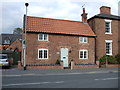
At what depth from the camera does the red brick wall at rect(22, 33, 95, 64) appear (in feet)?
61.5

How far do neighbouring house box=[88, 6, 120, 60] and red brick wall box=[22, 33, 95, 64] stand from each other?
54.6 inches

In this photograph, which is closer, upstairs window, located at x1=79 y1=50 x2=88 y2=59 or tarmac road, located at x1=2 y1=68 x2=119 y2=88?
tarmac road, located at x1=2 y1=68 x2=119 y2=88

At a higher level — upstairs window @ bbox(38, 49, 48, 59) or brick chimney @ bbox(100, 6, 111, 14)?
brick chimney @ bbox(100, 6, 111, 14)

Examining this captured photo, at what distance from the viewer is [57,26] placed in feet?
71.2

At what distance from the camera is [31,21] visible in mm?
20703

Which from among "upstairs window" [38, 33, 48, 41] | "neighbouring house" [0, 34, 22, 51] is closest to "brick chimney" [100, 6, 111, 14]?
"upstairs window" [38, 33, 48, 41]

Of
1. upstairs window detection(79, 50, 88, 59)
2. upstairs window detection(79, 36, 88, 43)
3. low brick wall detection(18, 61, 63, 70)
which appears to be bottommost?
low brick wall detection(18, 61, 63, 70)

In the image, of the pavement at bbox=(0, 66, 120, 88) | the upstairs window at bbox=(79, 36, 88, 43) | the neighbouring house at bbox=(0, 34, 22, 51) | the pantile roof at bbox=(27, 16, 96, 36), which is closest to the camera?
the pavement at bbox=(0, 66, 120, 88)

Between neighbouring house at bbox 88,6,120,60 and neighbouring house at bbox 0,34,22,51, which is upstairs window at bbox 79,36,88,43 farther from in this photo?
neighbouring house at bbox 0,34,22,51

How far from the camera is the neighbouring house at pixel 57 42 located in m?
18.9

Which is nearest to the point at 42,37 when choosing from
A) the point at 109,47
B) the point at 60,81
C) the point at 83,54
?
the point at 83,54

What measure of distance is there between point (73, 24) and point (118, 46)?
910cm

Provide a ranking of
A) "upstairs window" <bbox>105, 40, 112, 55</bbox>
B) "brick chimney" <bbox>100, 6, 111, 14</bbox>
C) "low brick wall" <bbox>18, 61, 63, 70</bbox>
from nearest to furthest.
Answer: "low brick wall" <bbox>18, 61, 63, 70</bbox>, "upstairs window" <bbox>105, 40, 112, 55</bbox>, "brick chimney" <bbox>100, 6, 111, 14</bbox>

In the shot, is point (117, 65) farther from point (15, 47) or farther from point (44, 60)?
point (15, 47)
